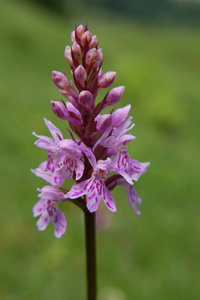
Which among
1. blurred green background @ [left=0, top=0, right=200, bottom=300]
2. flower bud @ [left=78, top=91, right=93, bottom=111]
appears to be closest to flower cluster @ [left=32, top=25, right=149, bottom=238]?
flower bud @ [left=78, top=91, right=93, bottom=111]

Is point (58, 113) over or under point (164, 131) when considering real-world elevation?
under

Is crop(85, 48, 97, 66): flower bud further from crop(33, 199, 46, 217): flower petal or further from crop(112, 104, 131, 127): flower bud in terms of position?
crop(33, 199, 46, 217): flower petal

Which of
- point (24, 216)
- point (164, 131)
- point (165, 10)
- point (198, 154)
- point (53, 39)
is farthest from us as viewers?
point (165, 10)

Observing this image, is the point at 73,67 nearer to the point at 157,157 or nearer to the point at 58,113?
the point at 58,113

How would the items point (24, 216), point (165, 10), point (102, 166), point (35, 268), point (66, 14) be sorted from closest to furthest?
point (102, 166)
point (35, 268)
point (24, 216)
point (66, 14)
point (165, 10)

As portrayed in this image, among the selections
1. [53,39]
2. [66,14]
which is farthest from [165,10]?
[53,39]

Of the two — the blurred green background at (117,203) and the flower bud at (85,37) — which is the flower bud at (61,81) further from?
the blurred green background at (117,203)
